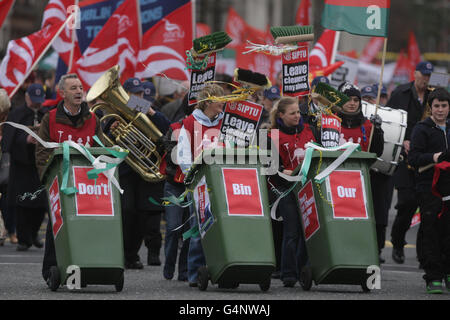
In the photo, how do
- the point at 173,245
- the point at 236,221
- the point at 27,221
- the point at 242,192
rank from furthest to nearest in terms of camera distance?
1. the point at 27,221
2. the point at 173,245
3. the point at 242,192
4. the point at 236,221

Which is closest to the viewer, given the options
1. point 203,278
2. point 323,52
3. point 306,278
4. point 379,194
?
point 203,278

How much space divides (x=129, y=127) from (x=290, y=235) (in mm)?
2475

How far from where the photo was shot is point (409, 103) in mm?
15250

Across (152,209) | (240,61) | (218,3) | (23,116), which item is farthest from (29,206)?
(218,3)

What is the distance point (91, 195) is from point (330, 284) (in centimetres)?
251

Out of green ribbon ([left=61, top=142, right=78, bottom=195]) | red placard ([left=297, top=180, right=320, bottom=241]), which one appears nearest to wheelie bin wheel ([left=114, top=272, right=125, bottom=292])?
green ribbon ([left=61, top=142, right=78, bottom=195])

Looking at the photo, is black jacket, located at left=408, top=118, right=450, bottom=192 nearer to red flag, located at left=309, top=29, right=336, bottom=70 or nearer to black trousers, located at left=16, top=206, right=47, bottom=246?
black trousers, located at left=16, top=206, right=47, bottom=246

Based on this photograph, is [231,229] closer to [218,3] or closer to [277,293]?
[277,293]

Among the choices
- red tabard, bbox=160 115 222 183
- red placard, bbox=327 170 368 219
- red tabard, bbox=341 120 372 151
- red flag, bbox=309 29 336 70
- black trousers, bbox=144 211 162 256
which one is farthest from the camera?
red flag, bbox=309 29 336 70

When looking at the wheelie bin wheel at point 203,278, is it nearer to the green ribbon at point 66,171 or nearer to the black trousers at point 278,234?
the green ribbon at point 66,171

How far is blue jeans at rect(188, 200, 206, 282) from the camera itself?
1164 cm

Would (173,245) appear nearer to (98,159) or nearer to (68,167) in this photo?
(98,159)

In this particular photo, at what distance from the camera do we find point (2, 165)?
53.8ft

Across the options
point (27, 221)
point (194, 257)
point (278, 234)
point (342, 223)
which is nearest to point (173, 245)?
point (194, 257)
